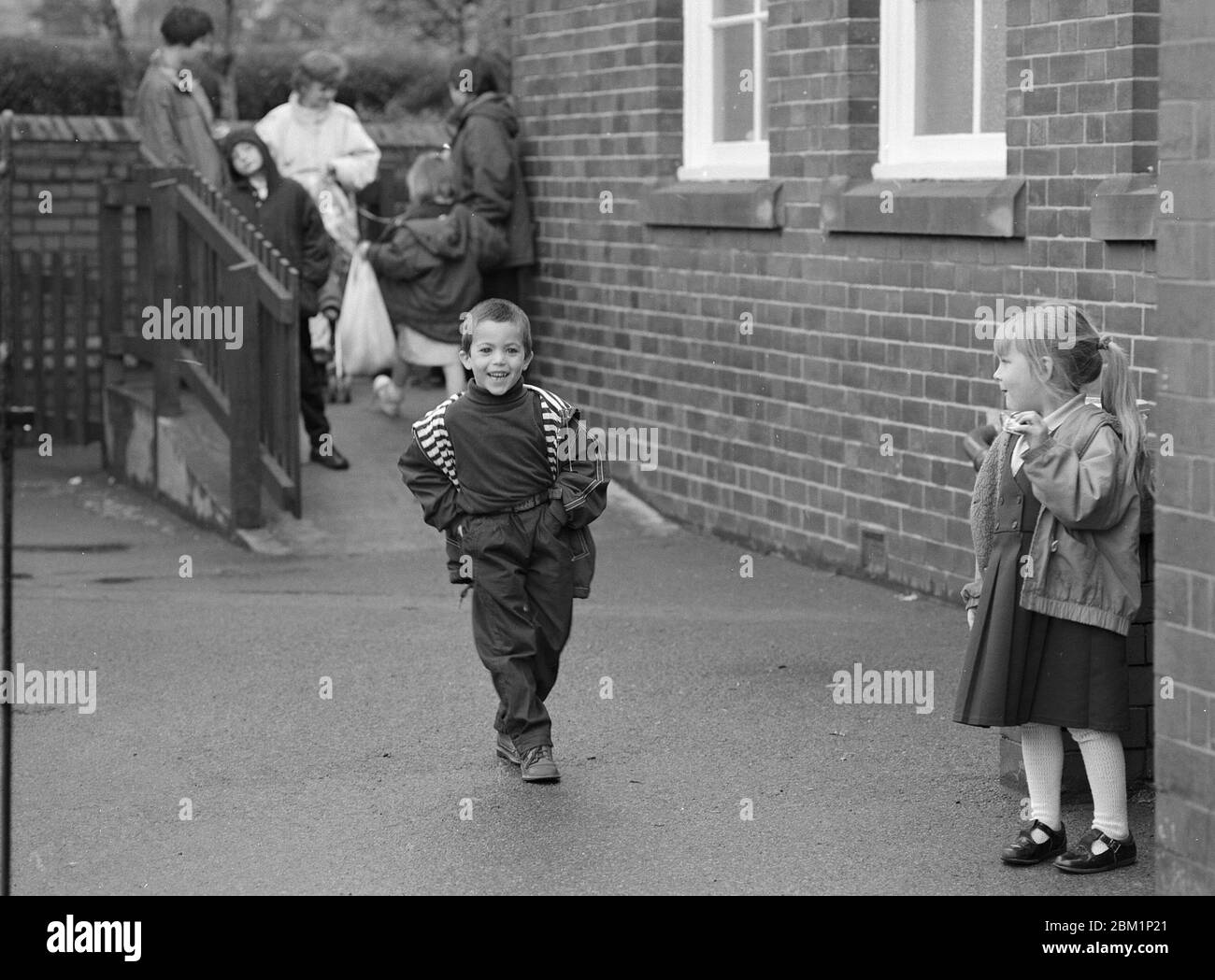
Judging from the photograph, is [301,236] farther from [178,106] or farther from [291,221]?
[178,106]

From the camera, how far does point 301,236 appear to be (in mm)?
10656

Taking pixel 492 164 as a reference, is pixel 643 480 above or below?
below

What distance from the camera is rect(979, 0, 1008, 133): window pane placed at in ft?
25.5

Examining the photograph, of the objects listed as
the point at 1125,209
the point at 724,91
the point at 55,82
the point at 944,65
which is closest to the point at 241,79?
the point at 55,82

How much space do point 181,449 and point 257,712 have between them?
3972 mm

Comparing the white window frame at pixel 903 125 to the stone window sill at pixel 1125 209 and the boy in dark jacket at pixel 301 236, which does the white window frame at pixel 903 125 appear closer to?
the stone window sill at pixel 1125 209

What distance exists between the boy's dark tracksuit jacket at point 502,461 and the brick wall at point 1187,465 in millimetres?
1937

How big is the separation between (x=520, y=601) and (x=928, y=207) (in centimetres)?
304

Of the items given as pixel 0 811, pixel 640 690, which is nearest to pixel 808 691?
pixel 640 690

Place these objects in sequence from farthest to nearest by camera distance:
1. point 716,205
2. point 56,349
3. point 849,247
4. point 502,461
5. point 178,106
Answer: point 56,349 < point 178,106 < point 716,205 < point 849,247 < point 502,461

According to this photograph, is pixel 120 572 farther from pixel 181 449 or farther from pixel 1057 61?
pixel 1057 61

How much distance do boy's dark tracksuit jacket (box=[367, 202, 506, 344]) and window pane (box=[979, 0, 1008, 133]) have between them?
3628 mm

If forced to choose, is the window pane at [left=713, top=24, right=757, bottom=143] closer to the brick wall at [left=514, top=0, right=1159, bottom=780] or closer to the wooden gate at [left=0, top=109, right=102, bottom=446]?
the brick wall at [left=514, top=0, right=1159, bottom=780]

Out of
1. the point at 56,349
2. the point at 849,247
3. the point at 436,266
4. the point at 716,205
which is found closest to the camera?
the point at 849,247
